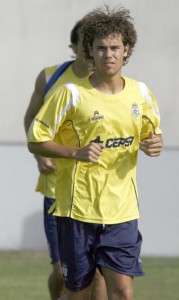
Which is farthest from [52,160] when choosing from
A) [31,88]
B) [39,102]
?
[31,88]

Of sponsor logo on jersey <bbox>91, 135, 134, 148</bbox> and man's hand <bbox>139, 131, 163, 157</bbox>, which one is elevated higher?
sponsor logo on jersey <bbox>91, 135, 134, 148</bbox>

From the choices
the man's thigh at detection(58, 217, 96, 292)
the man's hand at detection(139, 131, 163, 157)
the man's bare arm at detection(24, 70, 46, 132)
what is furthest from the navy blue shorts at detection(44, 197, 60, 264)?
the man's hand at detection(139, 131, 163, 157)

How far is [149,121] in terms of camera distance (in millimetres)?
5609

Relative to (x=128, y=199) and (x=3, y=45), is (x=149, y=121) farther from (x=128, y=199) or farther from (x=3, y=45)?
(x=3, y=45)

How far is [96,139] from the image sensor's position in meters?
5.38

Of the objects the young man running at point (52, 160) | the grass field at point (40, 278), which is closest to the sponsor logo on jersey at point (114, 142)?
the young man running at point (52, 160)

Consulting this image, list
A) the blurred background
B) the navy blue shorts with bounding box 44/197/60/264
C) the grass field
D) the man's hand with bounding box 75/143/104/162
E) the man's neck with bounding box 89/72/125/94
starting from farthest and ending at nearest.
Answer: the blurred background → the grass field → the navy blue shorts with bounding box 44/197/60/264 → the man's neck with bounding box 89/72/125/94 → the man's hand with bounding box 75/143/104/162

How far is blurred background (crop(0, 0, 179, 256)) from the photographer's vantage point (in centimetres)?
1043

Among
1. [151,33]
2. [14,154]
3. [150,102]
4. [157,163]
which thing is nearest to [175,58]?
[151,33]

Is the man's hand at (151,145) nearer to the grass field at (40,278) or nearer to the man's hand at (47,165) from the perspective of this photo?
the man's hand at (47,165)

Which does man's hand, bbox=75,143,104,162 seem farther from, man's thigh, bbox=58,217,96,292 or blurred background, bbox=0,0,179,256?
blurred background, bbox=0,0,179,256

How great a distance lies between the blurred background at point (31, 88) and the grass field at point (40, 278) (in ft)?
0.93

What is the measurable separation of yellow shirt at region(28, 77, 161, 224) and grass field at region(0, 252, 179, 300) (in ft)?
8.56

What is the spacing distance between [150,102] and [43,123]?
0.61 meters
